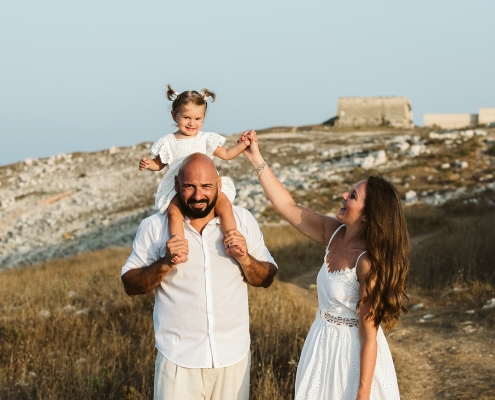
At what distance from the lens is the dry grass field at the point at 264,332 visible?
6.74m

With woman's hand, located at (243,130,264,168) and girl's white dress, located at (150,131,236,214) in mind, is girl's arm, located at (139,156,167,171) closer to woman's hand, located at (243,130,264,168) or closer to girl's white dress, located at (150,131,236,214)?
girl's white dress, located at (150,131,236,214)

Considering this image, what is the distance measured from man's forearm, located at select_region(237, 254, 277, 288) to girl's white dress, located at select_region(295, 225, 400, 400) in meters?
0.29

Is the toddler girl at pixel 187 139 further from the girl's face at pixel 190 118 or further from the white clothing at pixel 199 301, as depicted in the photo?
the white clothing at pixel 199 301

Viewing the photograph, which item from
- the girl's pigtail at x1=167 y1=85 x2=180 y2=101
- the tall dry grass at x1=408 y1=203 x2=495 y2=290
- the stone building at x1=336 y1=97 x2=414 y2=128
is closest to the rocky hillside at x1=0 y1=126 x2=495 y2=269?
the tall dry grass at x1=408 y1=203 x2=495 y2=290

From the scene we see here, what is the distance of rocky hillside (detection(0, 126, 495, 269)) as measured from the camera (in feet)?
69.2

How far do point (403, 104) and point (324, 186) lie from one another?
3024 cm

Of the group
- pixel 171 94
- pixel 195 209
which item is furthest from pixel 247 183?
pixel 195 209

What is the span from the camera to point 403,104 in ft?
165

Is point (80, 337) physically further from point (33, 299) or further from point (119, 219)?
point (119, 219)

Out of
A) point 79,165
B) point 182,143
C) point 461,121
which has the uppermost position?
Answer: point 461,121

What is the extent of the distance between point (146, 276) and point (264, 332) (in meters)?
4.31

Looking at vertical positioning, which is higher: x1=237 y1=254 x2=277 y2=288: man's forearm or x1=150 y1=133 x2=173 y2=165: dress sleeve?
x1=150 y1=133 x2=173 y2=165: dress sleeve

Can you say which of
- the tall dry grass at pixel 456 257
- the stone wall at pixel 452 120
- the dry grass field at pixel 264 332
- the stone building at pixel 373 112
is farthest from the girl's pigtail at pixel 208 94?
the stone wall at pixel 452 120

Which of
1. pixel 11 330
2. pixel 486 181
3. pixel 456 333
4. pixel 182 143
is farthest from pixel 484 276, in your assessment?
pixel 486 181
